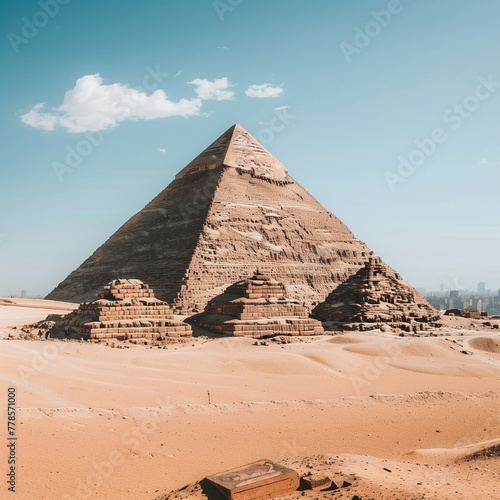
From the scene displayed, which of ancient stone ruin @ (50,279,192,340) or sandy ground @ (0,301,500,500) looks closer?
sandy ground @ (0,301,500,500)

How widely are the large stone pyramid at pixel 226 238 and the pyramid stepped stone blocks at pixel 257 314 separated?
1190cm

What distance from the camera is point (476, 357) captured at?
46.5ft

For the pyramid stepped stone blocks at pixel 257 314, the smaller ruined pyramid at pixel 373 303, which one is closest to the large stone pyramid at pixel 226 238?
the smaller ruined pyramid at pixel 373 303

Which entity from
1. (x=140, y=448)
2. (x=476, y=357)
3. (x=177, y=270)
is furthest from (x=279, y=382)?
(x=177, y=270)

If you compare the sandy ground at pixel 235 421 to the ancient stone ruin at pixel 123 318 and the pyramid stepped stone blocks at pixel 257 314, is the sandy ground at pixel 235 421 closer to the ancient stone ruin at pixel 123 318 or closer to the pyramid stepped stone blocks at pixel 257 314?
the ancient stone ruin at pixel 123 318

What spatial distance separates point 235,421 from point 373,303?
57.9 ft

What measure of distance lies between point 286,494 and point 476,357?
37.7 feet

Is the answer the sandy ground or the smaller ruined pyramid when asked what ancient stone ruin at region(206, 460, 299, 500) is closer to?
the sandy ground

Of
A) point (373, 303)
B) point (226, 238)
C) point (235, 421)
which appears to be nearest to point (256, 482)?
point (235, 421)

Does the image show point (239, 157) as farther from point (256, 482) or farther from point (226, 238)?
point (256, 482)

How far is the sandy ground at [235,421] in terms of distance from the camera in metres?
4.71

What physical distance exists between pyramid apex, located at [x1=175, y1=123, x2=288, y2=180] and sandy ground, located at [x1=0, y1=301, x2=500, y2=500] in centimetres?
3647

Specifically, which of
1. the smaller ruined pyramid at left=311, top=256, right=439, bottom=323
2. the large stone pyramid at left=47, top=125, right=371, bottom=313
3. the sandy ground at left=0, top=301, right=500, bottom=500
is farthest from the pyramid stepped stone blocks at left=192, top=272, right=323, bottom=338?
the large stone pyramid at left=47, top=125, right=371, bottom=313

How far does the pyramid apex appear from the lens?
154 feet
